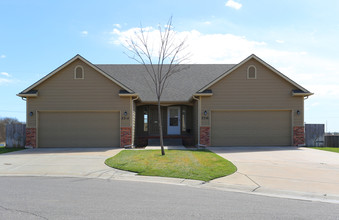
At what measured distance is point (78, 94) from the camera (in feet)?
62.0

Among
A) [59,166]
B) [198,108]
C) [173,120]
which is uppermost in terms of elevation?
[198,108]

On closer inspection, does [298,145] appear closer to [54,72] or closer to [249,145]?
[249,145]

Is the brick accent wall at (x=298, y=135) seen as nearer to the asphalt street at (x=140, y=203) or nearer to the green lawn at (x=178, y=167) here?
the green lawn at (x=178, y=167)

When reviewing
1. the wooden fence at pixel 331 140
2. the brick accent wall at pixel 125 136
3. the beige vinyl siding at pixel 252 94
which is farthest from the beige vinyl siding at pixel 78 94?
the wooden fence at pixel 331 140

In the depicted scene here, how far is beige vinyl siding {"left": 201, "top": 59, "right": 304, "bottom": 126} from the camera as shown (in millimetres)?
19078

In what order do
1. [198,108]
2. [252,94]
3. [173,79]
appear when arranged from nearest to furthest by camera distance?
[252,94], [198,108], [173,79]

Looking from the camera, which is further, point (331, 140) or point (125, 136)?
point (331, 140)

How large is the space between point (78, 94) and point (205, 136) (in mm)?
8338

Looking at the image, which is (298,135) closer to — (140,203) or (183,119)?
(183,119)

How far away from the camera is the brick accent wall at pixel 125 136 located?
61.9ft

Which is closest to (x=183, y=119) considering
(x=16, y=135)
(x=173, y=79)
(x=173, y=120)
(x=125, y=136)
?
(x=173, y=120)

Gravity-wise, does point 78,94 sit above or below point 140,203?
above

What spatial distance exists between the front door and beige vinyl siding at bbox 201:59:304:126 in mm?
4899

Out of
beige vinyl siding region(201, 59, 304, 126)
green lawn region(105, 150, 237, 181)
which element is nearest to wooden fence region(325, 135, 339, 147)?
beige vinyl siding region(201, 59, 304, 126)
